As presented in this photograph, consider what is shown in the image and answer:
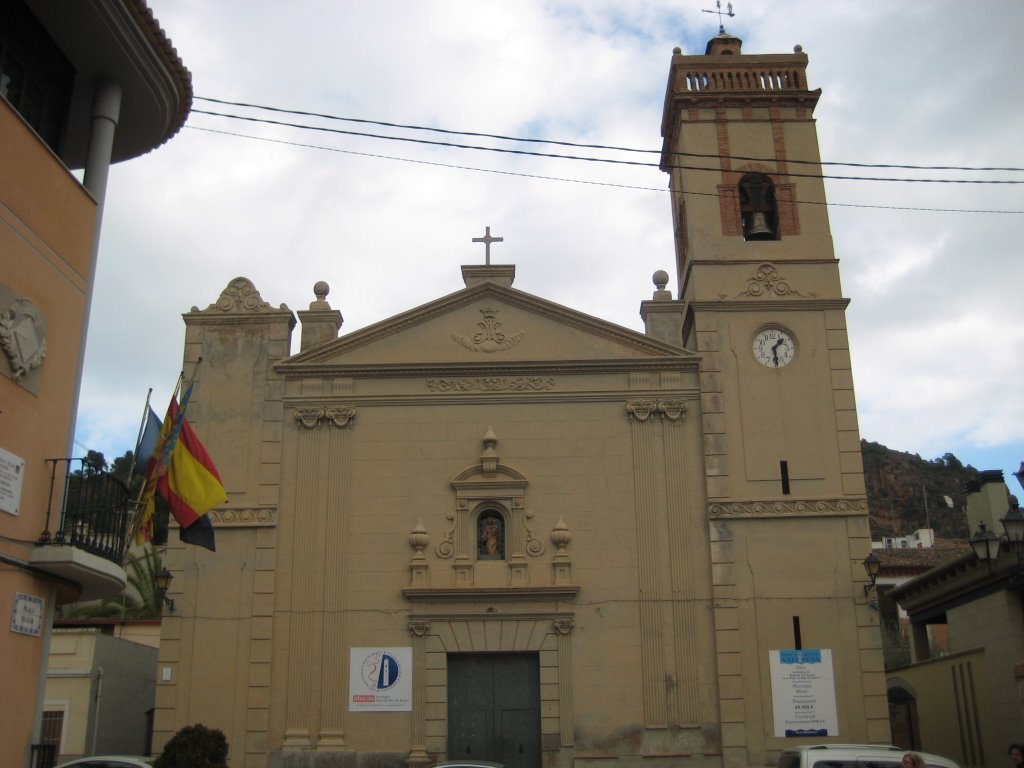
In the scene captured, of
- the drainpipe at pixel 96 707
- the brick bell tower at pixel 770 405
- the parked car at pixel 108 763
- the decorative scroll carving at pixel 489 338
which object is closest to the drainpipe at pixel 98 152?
the parked car at pixel 108 763

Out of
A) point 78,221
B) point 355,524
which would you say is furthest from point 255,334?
point 78,221

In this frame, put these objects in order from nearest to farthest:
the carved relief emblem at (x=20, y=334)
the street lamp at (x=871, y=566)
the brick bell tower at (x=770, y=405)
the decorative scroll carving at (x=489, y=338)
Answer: the carved relief emblem at (x=20, y=334) → the street lamp at (x=871, y=566) → the brick bell tower at (x=770, y=405) → the decorative scroll carving at (x=489, y=338)

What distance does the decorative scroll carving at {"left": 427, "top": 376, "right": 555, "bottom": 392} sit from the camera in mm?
24703

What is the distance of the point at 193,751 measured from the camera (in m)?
15.1

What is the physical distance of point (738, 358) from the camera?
24734 mm

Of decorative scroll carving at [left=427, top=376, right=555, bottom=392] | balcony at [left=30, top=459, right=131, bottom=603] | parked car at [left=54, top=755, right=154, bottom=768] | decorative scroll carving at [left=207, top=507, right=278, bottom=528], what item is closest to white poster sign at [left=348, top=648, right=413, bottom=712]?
decorative scroll carving at [left=207, top=507, right=278, bottom=528]

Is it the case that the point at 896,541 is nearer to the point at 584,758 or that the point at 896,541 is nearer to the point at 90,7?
the point at 584,758

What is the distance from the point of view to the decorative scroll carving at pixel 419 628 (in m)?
22.8

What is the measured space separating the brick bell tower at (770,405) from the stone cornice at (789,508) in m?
0.03

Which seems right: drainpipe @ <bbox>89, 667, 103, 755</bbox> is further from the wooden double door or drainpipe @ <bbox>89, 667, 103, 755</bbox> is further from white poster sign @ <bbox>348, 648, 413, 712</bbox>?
the wooden double door

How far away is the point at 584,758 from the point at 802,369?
31.9 feet

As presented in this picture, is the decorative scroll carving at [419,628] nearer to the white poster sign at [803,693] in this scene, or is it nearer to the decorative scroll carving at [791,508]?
the decorative scroll carving at [791,508]

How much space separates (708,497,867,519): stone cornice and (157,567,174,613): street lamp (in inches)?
449

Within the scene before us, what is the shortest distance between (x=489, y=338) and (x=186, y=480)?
9.43 meters
